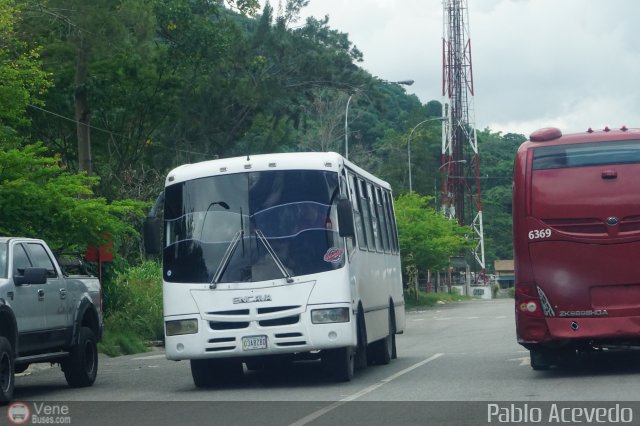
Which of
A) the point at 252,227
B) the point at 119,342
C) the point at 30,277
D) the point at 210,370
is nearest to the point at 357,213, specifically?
the point at 252,227

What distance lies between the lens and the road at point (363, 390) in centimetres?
1227

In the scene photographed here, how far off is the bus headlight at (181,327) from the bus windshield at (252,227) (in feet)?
1.77

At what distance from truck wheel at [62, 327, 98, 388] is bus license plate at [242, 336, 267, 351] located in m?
2.54

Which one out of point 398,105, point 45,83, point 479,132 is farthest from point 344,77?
point 479,132

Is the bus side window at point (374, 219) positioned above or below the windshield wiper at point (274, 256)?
above

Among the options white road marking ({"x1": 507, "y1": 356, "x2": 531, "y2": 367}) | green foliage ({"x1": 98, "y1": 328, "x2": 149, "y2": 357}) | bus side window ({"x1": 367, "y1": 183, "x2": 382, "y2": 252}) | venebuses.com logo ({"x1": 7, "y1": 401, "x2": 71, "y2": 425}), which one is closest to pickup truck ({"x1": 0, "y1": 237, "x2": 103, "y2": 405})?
venebuses.com logo ({"x1": 7, "y1": 401, "x2": 71, "y2": 425})

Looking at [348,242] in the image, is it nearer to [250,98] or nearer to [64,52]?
[64,52]

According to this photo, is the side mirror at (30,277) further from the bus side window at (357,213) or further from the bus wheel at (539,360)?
the bus wheel at (539,360)

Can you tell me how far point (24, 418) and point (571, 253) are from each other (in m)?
7.14

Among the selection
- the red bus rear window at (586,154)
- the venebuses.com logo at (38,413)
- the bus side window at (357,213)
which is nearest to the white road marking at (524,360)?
the bus side window at (357,213)

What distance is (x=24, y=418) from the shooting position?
40.3 feet

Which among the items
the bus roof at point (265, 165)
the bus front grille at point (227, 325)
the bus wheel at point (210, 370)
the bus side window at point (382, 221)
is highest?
the bus roof at point (265, 165)

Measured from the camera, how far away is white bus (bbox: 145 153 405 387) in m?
15.3

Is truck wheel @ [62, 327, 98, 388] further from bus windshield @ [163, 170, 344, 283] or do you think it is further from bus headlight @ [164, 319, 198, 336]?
bus windshield @ [163, 170, 344, 283]
